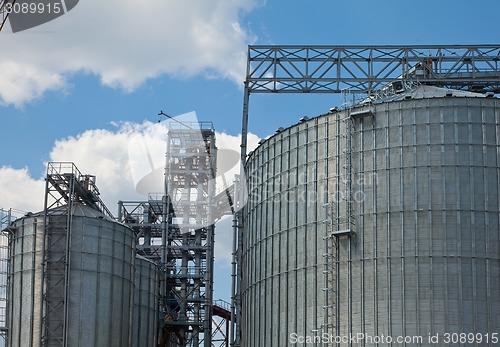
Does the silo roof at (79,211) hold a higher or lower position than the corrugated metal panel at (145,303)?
higher

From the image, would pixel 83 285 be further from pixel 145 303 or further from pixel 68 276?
pixel 145 303

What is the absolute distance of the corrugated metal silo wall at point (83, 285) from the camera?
211 feet

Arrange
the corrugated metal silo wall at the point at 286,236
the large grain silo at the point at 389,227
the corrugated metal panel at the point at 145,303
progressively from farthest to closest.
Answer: the corrugated metal panel at the point at 145,303
the corrugated metal silo wall at the point at 286,236
the large grain silo at the point at 389,227

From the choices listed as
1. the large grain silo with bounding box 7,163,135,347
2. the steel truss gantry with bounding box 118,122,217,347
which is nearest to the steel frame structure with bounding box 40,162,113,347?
the large grain silo with bounding box 7,163,135,347

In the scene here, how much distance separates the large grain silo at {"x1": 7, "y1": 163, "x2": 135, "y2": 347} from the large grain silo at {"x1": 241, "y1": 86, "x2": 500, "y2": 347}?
1057 centimetres

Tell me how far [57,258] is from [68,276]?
1.51 meters

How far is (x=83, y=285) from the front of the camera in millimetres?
65125

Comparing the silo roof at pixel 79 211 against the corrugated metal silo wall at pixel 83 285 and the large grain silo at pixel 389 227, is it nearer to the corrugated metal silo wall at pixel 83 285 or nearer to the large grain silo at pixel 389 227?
the corrugated metal silo wall at pixel 83 285

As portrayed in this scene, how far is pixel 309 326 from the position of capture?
5872 cm

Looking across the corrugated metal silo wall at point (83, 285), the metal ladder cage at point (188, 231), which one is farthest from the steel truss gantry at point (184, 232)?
the corrugated metal silo wall at point (83, 285)

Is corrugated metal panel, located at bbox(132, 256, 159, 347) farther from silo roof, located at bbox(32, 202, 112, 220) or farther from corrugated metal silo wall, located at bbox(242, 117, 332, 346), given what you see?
corrugated metal silo wall, located at bbox(242, 117, 332, 346)

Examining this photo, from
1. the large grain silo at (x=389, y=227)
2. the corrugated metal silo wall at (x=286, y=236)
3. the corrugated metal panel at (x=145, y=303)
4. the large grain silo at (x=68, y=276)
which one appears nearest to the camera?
the large grain silo at (x=389, y=227)

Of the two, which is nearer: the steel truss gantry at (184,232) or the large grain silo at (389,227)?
the large grain silo at (389,227)

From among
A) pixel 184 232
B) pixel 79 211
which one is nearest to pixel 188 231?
pixel 184 232
